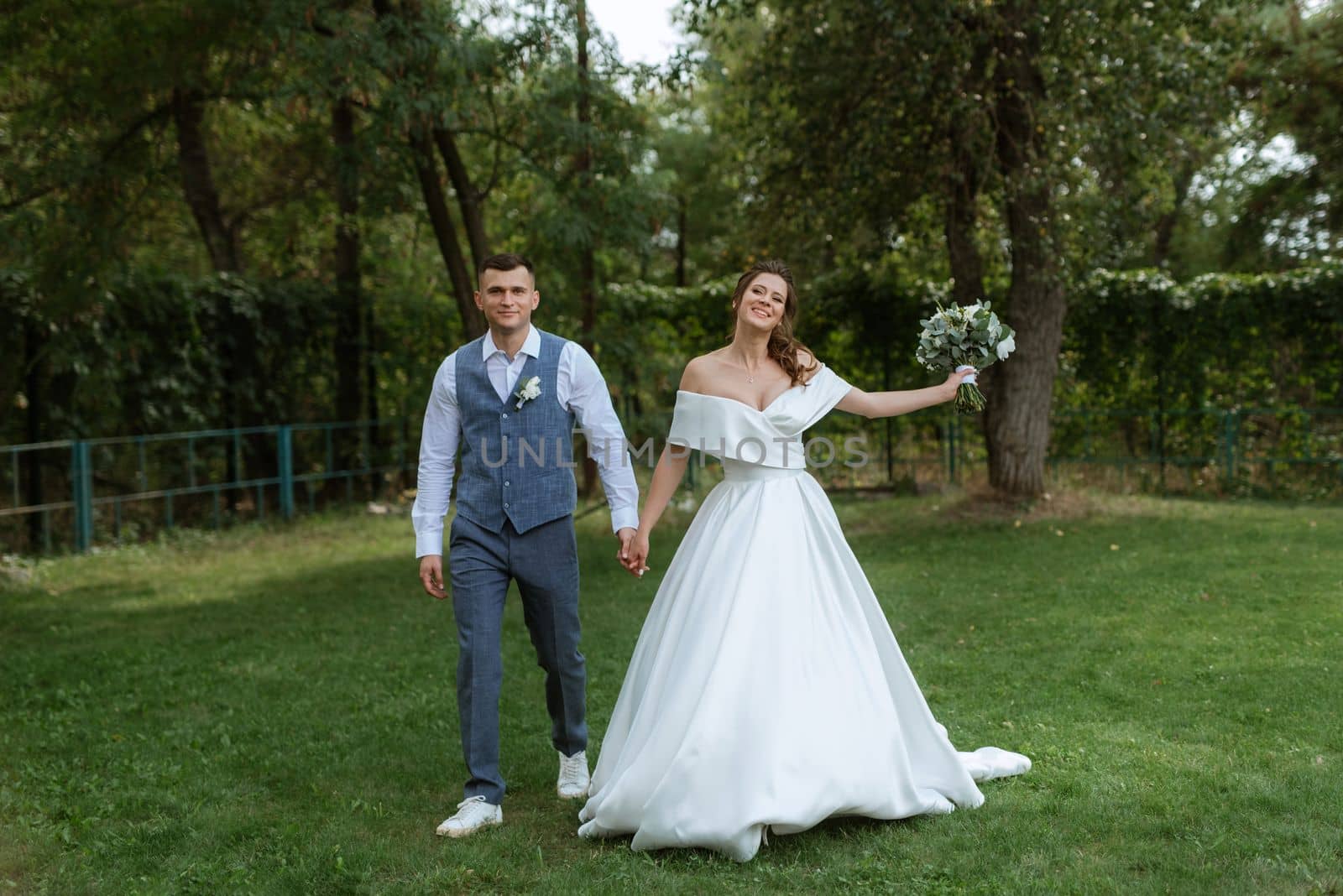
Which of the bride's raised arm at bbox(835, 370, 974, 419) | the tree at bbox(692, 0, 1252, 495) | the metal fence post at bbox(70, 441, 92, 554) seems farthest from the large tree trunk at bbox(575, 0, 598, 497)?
the metal fence post at bbox(70, 441, 92, 554)

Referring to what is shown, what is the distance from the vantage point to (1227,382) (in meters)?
13.2

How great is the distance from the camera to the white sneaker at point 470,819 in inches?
166

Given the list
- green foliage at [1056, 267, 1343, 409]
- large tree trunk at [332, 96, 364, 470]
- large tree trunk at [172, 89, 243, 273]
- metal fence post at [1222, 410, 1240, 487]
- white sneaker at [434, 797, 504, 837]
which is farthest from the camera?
large tree trunk at [332, 96, 364, 470]

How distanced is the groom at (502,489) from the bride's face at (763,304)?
0.60 metres

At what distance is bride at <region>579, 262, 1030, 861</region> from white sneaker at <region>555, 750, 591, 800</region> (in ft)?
1.05

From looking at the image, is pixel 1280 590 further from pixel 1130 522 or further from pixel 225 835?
pixel 225 835

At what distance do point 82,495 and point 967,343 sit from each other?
9402mm

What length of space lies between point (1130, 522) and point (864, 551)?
2596 millimetres

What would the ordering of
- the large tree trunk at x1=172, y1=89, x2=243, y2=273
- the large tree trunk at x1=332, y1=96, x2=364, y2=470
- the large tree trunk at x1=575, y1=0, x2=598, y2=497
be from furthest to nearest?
1. the large tree trunk at x1=332, y1=96, x2=364, y2=470
2. the large tree trunk at x1=172, y1=89, x2=243, y2=273
3. the large tree trunk at x1=575, y1=0, x2=598, y2=497

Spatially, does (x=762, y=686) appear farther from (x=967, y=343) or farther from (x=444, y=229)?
(x=444, y=229)

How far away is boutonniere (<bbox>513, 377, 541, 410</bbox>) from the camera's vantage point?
169 inches

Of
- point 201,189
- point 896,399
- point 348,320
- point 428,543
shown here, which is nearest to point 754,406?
point 896,399

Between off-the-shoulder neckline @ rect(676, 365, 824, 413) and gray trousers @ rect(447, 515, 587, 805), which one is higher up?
off-the-shoulder neckline @ rect(676, 365, 824, 413)

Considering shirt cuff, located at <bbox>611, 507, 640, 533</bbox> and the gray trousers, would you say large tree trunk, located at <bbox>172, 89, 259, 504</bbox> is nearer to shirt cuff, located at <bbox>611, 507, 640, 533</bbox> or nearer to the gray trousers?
the gray trousers
